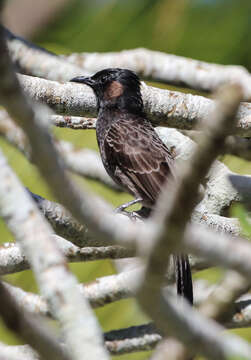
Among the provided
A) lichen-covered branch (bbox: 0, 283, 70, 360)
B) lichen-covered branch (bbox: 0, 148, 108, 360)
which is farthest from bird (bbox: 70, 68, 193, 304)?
lichen-covered branch (bbox: 0, 283, 70, 360)

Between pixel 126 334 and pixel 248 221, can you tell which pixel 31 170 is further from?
pixel 248 221

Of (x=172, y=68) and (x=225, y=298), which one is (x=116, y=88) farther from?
(x=225, y=298)

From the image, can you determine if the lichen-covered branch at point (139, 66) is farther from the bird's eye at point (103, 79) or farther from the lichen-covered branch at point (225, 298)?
the lichen-covered branch at point (225, 298)

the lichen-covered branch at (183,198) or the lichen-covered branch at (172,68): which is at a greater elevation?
the lichen-covered branch at (183,198)

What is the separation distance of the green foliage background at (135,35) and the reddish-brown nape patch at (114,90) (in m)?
0.80

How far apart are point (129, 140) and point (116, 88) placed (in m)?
0.63

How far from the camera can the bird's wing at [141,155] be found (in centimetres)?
455

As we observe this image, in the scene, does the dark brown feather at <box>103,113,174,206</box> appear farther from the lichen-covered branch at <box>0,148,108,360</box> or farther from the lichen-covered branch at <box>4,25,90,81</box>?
the lichen-covered branch at <box>0,148,108,360</box>

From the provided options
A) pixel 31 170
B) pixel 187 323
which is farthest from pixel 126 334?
pixel 187 323

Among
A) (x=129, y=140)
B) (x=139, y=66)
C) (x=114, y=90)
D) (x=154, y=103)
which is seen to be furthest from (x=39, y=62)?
(x=154, y=103)

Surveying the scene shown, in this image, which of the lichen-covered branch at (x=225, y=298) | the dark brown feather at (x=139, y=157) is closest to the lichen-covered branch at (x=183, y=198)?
the lichen-covered branch at (x=225, y=298)

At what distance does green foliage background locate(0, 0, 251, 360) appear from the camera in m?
5.47

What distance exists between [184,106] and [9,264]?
147 centimetres

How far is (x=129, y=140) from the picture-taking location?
4.79m
